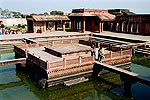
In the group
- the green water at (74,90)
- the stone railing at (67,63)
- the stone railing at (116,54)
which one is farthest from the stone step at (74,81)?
the stone railing at (116,54)

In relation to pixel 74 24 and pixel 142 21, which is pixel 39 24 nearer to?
pixel 74 24

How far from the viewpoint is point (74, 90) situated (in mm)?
13008

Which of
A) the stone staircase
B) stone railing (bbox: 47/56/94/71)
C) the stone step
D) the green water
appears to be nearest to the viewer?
the green water

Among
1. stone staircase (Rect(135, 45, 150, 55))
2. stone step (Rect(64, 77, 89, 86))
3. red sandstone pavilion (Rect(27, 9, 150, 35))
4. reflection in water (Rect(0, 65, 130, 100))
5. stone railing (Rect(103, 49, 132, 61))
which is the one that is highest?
red sandstone pavilion (Rect(27, 9, 150, 35))

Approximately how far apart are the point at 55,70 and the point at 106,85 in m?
4.20

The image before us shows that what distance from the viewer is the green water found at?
12.3 metres

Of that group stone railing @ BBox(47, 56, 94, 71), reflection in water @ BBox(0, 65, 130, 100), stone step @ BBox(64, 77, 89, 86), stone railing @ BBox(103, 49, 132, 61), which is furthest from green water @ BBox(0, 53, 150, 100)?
stone railing @ BBox(103, 49, 132, 61)

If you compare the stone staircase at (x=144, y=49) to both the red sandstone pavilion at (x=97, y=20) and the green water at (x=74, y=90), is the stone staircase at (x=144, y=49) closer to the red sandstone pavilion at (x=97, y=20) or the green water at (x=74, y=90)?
the red sandstone pavilion at (x=97, y=20)

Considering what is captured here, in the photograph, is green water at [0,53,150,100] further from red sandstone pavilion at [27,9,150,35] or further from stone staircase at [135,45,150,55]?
red sandstone pavilion at [27,9,150,35]

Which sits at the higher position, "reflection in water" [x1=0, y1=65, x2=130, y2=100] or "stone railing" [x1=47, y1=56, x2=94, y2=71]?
"stone railing" [x1=47, y1=56, x2=94, y2=71]

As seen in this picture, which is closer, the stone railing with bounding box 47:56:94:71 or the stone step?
the stone railing with bounding box 47:56:94:71

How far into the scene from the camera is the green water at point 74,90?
12.3m

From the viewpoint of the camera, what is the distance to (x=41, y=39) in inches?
1150

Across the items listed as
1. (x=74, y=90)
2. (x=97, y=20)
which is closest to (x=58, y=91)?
(x=74, y=90)
